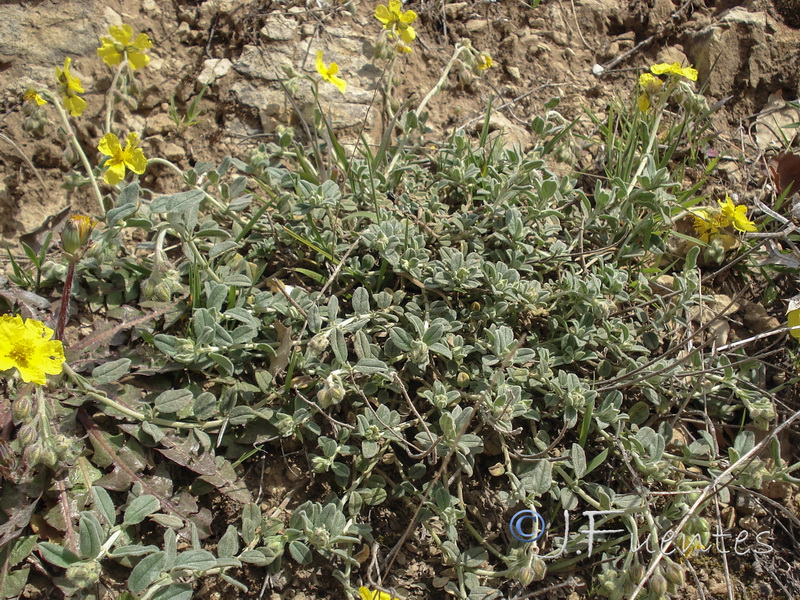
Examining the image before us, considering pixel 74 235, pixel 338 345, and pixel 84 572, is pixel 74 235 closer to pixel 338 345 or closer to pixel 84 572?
pixel 338 345

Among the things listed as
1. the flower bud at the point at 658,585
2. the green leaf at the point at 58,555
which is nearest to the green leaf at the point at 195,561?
the green leaf at the point at 58,555

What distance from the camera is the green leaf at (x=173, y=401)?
2.39m

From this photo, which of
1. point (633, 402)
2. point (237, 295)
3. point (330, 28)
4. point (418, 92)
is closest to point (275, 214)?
point (237, 295)

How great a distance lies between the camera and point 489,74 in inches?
162

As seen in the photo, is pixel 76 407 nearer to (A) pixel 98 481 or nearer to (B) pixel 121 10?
(A) pixel 98 481

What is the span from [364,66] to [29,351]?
9.01 feet

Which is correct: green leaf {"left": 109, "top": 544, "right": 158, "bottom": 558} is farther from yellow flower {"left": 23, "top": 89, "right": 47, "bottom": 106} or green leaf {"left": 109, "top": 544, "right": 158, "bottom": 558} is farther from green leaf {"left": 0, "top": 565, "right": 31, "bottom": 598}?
yellow flower {"left": 23, "top": 89, "right": 47, "bottom": 106}

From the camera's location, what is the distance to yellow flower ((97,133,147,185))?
9.23 feet

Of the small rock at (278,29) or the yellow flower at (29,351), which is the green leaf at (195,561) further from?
the small rock at (278,29)

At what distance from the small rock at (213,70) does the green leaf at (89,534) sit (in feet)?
8.93

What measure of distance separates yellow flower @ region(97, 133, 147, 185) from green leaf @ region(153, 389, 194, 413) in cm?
105

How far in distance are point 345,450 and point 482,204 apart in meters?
1.62

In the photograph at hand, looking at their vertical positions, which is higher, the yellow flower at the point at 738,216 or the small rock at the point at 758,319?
the yellow flower at the point at 738,216

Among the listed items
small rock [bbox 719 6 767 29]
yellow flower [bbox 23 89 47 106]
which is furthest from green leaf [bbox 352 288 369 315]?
small rock [bbox 719 6 767 29]
